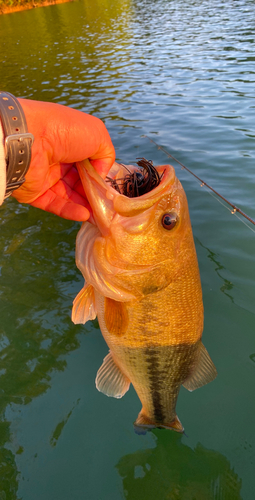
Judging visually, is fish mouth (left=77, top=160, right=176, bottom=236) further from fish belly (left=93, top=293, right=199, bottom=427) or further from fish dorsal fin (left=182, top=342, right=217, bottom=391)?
fish dorsal fin (left=182, top=342, right=217, bottom=391)

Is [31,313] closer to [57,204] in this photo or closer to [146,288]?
[57,204]

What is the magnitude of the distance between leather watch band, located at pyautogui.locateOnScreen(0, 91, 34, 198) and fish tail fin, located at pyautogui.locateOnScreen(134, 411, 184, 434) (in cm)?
225

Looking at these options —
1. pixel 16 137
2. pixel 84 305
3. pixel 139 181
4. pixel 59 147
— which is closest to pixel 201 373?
pixel 84 305

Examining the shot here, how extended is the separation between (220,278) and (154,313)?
7.23 ft

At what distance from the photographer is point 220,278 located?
4324 mm

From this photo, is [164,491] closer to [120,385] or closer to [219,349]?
[120,385]

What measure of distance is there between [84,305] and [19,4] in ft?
167

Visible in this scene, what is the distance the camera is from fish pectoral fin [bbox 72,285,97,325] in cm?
267

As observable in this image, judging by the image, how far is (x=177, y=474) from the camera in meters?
2.76

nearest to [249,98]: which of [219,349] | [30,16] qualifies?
[219,349]

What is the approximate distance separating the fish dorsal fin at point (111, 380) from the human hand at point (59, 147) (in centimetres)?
136

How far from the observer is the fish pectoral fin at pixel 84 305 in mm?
2668

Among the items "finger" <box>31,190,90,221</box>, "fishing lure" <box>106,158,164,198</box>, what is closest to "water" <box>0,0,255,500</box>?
"finger" <box>31,190,90,221</box>

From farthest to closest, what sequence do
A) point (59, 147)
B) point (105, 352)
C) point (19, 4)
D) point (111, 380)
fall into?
point (19, 4) < point (105, 352) < point (111, 380) < point (59, 147)
